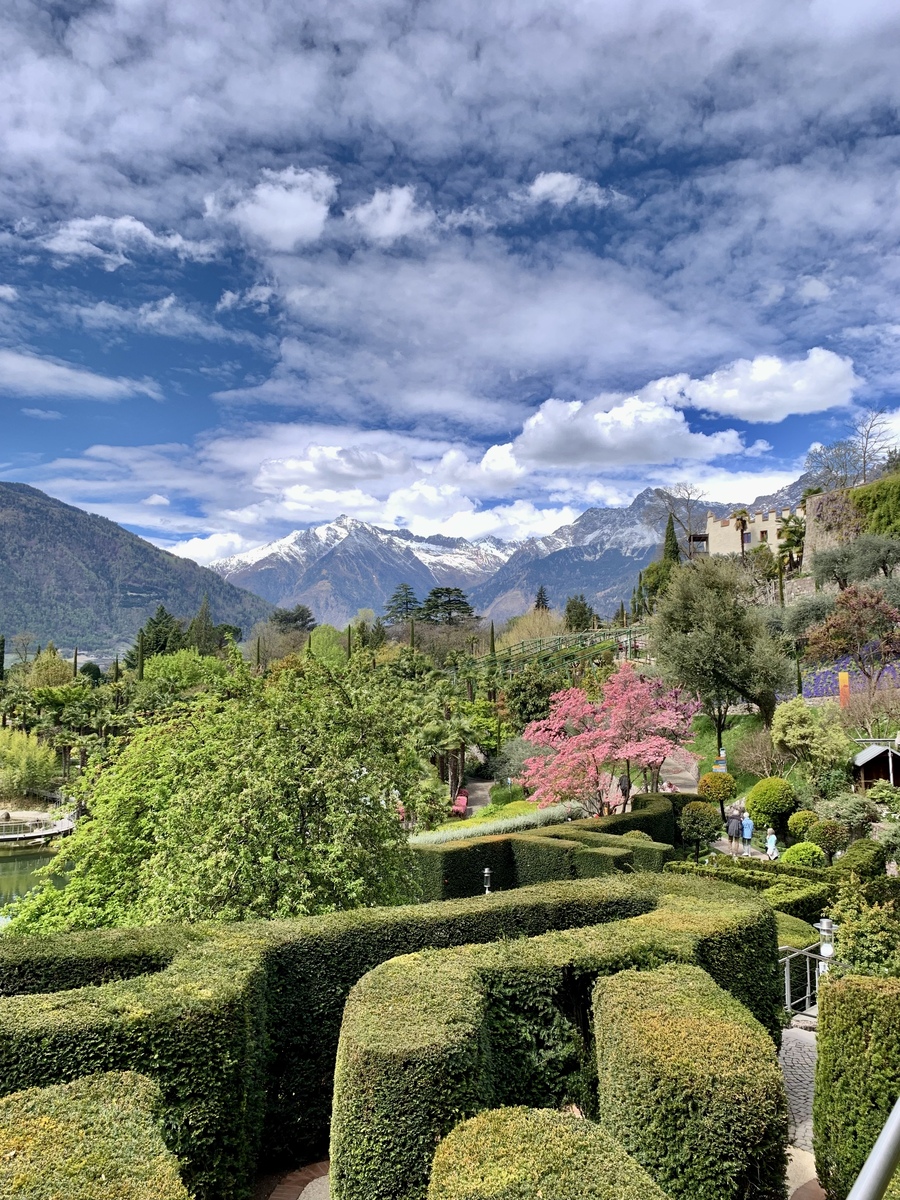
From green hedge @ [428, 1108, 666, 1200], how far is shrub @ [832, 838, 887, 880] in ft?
40.3

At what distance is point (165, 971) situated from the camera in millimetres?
5902

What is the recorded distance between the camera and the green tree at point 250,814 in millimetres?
9008

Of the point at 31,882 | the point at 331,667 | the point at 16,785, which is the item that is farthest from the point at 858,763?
the point at 16,785

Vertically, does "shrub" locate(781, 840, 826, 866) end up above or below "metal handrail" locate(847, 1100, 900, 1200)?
below

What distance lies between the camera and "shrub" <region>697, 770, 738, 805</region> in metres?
22.6

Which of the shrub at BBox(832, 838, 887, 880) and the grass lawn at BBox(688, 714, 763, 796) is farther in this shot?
the grass lawn at BBox(688, 714, 763, 796)

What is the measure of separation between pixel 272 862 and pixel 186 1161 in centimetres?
401

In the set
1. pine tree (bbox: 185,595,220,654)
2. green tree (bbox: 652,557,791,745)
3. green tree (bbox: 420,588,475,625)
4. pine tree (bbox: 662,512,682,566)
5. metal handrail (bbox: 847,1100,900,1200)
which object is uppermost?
pine tree (bbox: 662,512,682,566)

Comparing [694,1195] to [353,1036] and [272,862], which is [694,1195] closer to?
[353,1036]

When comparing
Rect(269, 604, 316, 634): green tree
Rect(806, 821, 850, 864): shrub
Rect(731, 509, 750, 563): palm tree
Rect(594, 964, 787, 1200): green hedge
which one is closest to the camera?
Rect(594, 964, 787, 1200): green hedge

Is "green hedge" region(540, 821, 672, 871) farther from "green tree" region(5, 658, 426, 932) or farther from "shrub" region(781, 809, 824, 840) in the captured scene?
"green tree" region(5, 658, 426, 932)

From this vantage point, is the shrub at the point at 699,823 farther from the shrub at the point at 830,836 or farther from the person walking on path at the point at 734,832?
the shrub at the point at 830,836

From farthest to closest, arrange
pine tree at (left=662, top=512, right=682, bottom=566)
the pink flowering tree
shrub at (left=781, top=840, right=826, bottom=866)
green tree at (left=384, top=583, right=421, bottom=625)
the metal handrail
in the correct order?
green tree at (left=384, top=583, right=421, bottom=625) < pine tree at (left=662, top=512, right=682, bottom=566) < the pink flowering tree < shrub at (left=781, top=840, right=826, bottom=866) < the metal handrail

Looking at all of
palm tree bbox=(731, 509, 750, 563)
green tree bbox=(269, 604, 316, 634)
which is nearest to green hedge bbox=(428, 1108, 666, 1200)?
palm tree bbox=(731, 509, 750, 563)
